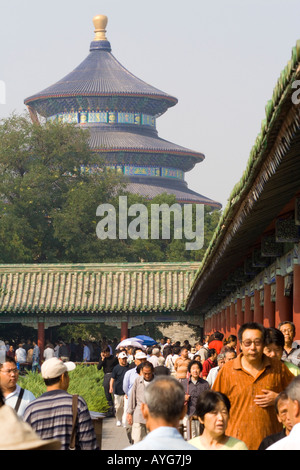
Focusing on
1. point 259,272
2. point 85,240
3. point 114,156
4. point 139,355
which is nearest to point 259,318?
point 259,272

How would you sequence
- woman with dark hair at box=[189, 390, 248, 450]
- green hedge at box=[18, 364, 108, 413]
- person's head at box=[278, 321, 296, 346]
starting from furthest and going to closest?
green hedge at box=[18, 364, 108, 413] → person's head at box=[278, 321, 296, 346] → woman with dark hair at box=[189, 390, 248, 450]

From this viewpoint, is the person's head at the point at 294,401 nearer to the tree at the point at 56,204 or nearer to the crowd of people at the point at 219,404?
the crowd of people at the point at 219,404

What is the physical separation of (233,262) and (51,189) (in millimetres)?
38902

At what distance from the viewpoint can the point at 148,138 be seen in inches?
3278

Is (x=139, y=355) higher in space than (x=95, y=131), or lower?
lower

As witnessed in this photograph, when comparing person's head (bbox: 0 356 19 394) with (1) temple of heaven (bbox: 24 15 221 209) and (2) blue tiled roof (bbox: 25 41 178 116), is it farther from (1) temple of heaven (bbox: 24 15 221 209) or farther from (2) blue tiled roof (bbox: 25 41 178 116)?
(2) blue tiled roof (bbox: 25 41 178 116)

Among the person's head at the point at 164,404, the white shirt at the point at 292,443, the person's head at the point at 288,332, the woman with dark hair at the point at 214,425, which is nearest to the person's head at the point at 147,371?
the person's head at the point at 288,332

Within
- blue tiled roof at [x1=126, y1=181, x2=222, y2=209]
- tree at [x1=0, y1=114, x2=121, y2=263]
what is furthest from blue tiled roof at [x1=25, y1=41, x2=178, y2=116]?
tree at [x1=0, y1=114, x2=121, y2=263]

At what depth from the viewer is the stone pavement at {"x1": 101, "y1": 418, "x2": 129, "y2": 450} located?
1876 cm

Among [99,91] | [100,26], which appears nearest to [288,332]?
[99,91]

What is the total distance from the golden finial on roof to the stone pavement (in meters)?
71.2
